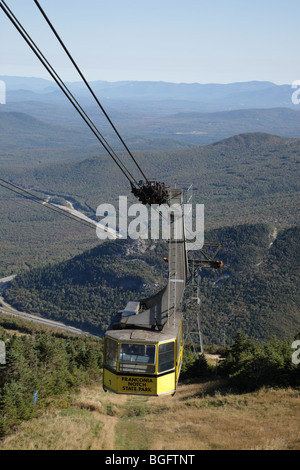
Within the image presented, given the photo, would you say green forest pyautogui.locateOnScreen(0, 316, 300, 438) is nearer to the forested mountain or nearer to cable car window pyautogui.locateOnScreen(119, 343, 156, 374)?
cable car window pyautogui.locateOnScreen(119, 343, 156, 374)

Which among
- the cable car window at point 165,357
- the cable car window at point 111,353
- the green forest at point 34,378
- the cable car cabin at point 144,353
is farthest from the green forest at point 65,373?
the cable car window at point 165,357

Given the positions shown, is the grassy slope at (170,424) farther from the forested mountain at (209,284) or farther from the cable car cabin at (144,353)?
the forested mountain at (209,284)

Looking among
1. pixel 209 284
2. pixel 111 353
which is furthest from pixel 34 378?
pixel 209 284

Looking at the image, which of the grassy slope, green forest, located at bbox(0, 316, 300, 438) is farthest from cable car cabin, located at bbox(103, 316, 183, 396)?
green forest, located at bbox(0, 316, 300, 438)

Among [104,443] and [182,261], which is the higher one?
[182,261]
